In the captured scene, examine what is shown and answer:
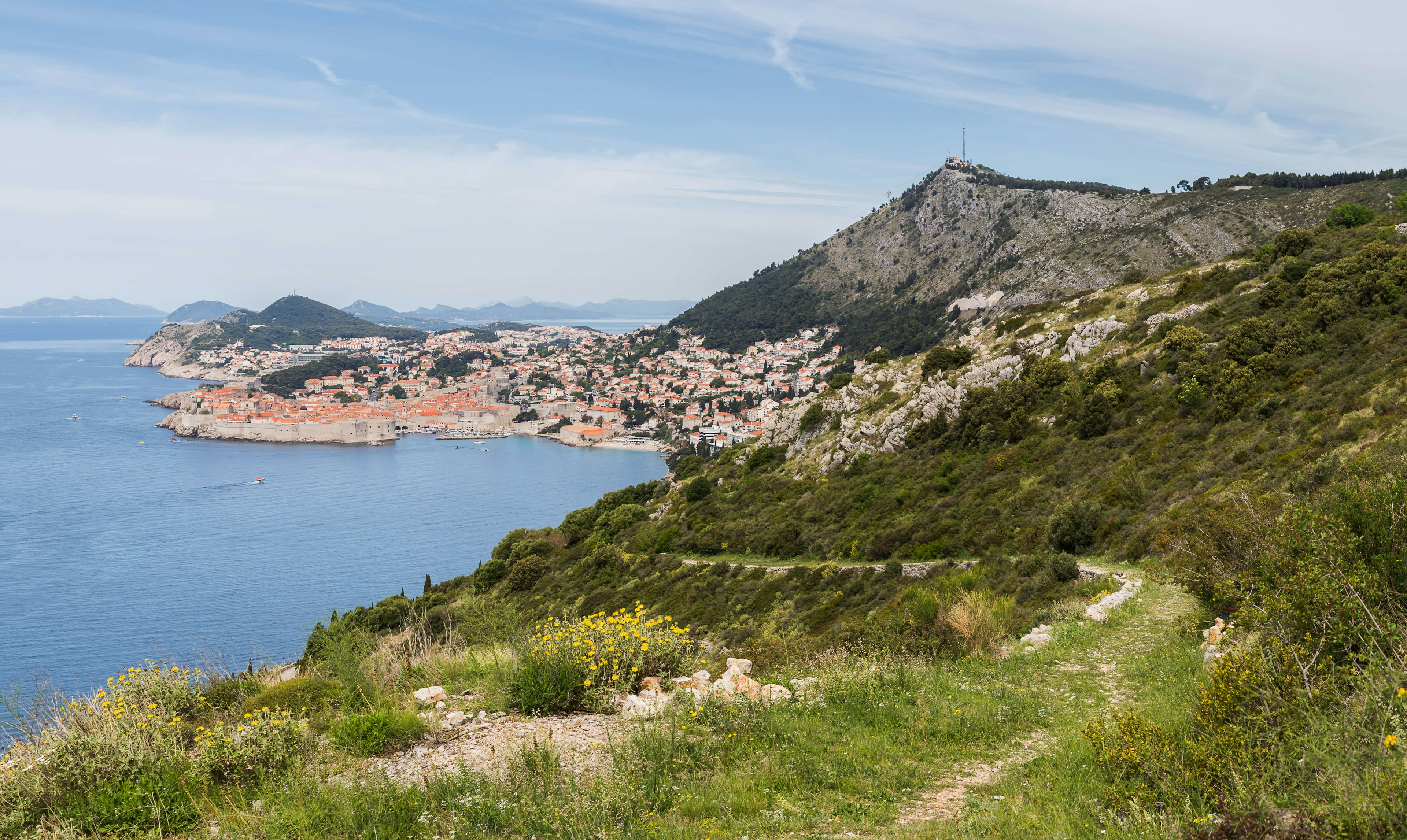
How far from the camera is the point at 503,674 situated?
593 cm

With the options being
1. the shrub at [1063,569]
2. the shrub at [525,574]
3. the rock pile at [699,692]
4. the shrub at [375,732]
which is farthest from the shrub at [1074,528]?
the shrub at [525,574]

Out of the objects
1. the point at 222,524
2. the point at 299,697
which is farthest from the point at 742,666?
the point at 222,524

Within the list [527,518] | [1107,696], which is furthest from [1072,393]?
[527,518]

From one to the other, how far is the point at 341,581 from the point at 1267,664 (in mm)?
56398

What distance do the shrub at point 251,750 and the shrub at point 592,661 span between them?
1546 mm

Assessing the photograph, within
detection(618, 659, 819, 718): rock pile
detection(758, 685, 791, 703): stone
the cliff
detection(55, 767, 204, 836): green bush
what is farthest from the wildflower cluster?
the cliff

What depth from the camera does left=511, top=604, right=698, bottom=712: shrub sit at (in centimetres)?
548

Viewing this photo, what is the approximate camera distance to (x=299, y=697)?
18.6ft

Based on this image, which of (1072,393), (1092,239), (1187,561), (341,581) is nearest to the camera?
(1187,561)

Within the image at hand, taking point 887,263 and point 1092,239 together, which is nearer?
point 1092,239

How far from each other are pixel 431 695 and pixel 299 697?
1017mm

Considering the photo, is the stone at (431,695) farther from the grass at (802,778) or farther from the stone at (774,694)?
the stone at (774,694)

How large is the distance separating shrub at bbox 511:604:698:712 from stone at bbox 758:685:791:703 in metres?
0.92

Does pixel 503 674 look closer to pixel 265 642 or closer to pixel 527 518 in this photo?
pixel 265 642
